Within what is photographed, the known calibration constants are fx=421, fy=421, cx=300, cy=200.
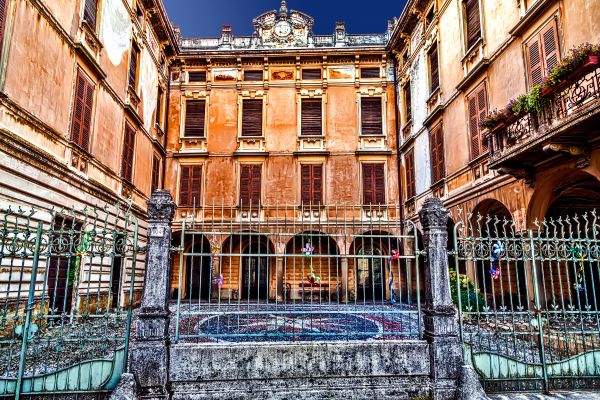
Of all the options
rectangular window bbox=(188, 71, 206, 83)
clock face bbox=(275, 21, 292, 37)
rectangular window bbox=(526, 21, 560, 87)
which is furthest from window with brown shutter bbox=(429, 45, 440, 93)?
rectangular window bbox=(188, 71, 206, 83)

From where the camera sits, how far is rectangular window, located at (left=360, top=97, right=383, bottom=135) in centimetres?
1983

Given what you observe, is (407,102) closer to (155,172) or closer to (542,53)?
(542,53)

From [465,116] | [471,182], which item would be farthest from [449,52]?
[471,182]

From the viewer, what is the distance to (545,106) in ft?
27.9

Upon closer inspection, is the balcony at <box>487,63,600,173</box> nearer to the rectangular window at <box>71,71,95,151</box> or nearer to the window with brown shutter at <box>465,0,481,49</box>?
the window with brown shutter at <box>465,0,481,49</box>

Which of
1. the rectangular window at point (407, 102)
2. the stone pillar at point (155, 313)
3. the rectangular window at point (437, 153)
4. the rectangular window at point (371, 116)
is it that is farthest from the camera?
the rectangular window at point (371, 116)

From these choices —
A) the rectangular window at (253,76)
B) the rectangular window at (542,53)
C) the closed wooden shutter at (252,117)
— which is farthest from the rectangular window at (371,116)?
the rectangular window at (542,53)

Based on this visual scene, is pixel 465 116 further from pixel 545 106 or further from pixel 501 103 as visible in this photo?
pixel 545 106

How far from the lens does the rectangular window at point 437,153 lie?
14734 millimetres

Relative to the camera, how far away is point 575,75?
766 centimetres

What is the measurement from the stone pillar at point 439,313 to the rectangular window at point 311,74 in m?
15.5

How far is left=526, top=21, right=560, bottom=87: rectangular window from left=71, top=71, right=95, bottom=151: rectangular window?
37.8 feet

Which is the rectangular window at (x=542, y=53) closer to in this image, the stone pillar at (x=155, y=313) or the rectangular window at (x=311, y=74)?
the stone pillar at (x=155, y=313)

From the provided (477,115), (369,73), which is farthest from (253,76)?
(477,115)
